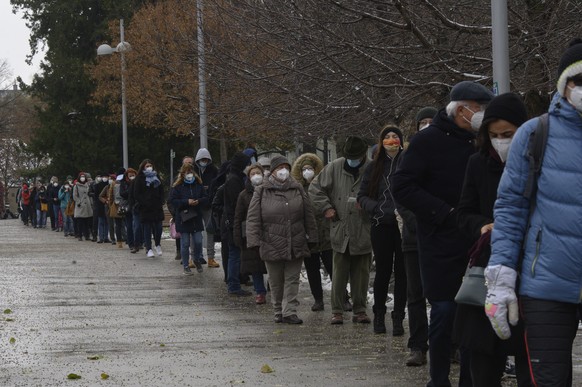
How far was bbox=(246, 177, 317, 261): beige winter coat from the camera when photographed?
41.1ft

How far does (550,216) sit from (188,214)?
14362 millimetres

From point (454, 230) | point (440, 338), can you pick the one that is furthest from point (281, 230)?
point (454, 230)

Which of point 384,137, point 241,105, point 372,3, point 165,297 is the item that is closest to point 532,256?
point 384,137

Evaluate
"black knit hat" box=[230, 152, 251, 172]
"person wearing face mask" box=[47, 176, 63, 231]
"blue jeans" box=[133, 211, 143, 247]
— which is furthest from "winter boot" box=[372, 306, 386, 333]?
"person wearing face mask" box=[47, 176, 63, 231]

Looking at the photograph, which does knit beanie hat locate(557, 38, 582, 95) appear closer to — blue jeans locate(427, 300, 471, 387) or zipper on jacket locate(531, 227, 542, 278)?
zipper on jacket locate(531, 227, 542, 278)

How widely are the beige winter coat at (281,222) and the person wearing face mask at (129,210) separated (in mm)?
11828

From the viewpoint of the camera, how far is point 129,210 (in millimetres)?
25062

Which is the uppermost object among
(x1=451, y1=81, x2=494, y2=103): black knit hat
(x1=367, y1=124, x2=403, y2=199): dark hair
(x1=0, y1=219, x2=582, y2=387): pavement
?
(x1=451, y1=81, x2=494, y2=103): black knit hat

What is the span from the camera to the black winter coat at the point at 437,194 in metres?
7.34

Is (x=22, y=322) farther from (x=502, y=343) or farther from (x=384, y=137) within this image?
(x=502, y=343)

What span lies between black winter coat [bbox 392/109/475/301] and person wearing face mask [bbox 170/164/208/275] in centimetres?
1180

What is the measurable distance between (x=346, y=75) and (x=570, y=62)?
9.18m

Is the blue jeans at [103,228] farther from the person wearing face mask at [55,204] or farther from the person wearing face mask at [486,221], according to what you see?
the person wearing face mask at [486,221]

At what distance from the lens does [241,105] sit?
58.3 feet
